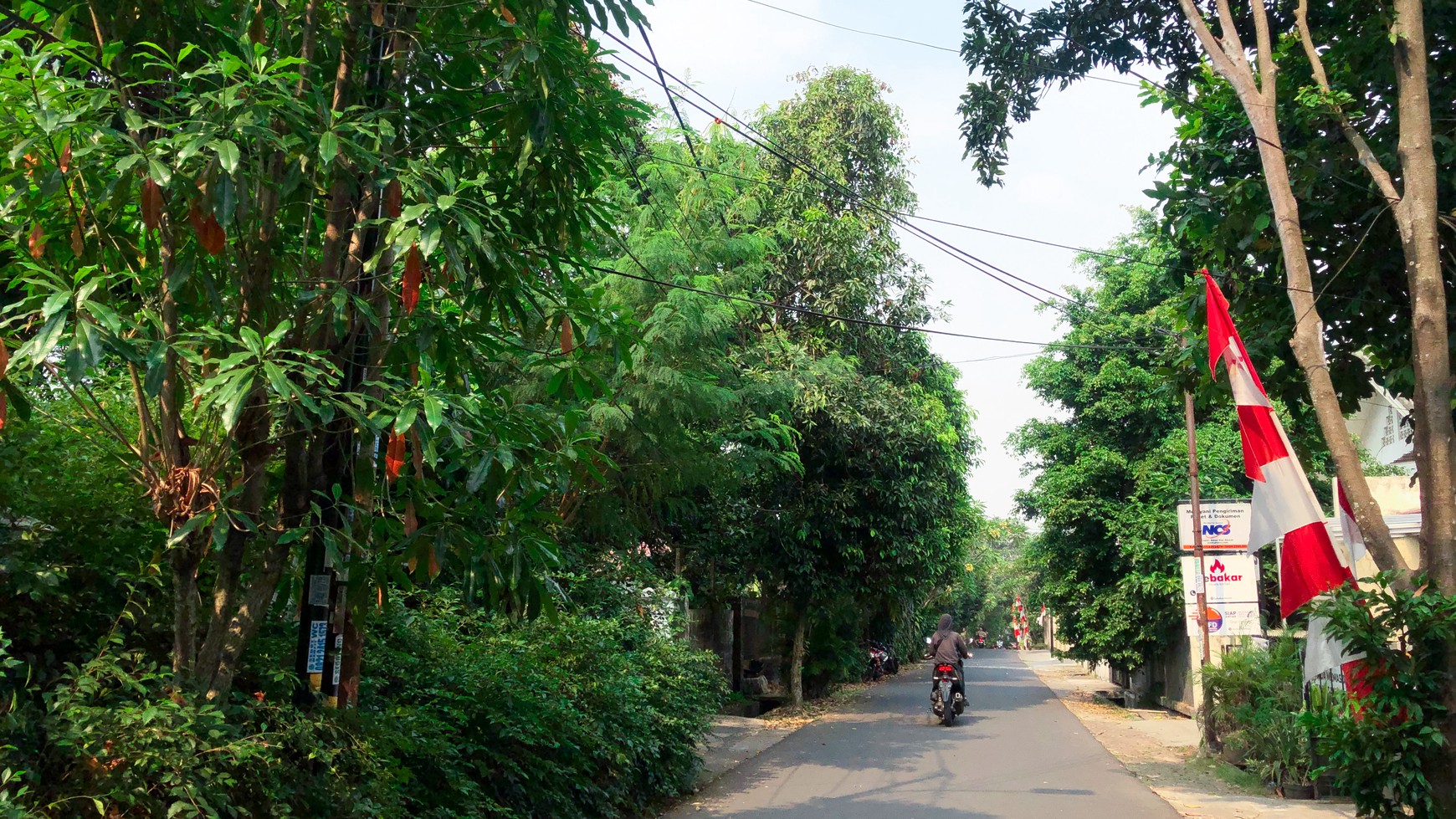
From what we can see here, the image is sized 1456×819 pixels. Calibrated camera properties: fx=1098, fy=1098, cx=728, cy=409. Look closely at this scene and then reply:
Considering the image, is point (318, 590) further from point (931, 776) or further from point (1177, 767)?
point (1177, 767)

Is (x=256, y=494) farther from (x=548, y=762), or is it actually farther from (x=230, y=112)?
(x=548, y=762)

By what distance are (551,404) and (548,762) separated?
195 inches

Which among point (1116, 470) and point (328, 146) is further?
point (1116, 470)

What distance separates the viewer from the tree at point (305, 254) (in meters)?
4.28

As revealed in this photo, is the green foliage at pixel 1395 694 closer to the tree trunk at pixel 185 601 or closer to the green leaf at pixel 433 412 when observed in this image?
the green leaf at pixel 433 412

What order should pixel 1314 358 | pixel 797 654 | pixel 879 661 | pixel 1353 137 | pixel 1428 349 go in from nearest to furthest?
pixel 1428 349, pixel 1314 358, pixel 1353 137, pixel 797 654, pixel 879 661

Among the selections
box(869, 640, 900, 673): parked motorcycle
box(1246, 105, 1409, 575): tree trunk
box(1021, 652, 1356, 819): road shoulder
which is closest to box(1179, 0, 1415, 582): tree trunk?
box(1246, 105, 1409, 575): tree trunk

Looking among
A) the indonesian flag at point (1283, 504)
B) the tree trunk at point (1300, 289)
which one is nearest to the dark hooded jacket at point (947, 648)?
the indonesian flag at point (1283, 504)

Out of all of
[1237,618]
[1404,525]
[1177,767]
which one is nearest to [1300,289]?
[1177,767]

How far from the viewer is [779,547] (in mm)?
20125

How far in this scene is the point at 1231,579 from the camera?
16.3 m

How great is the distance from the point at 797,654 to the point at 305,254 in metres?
18.4

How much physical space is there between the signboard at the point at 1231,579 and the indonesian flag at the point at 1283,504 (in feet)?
34.3

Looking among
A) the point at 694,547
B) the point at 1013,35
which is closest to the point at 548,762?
the point at 1013,35
